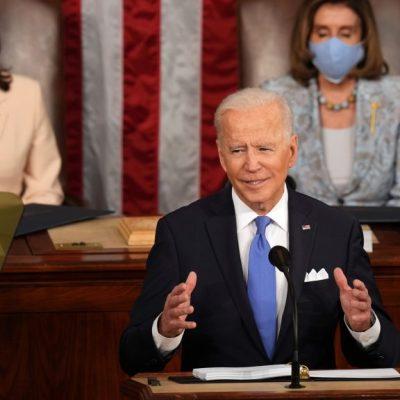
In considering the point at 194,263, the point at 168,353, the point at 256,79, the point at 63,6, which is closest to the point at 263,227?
the point at 194,263

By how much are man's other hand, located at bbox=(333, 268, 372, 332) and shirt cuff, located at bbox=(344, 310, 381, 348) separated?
3.4 inches

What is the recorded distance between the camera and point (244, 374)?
2746 mm

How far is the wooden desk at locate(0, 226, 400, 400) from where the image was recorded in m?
3.79

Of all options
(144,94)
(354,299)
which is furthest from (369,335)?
(144,94)

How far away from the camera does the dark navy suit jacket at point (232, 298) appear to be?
3092mm

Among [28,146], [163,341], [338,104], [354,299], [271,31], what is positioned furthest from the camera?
[271,31]

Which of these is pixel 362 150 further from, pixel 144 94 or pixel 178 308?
pixel 178 308

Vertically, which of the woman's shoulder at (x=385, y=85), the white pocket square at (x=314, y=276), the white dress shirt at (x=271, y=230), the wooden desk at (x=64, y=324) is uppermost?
the woman's shoulder at (x=385, y=85)

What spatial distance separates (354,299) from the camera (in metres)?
2.89

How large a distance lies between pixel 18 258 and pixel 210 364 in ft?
3.15

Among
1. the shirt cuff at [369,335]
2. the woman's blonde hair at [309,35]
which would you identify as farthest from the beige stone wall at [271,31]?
the shirt cuff at [369,335]

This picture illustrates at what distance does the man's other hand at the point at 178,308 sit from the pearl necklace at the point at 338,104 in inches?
104

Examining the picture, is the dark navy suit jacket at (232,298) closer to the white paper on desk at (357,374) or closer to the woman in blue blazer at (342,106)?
the white paper on desk at (357,374)

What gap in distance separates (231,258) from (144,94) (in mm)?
2939
